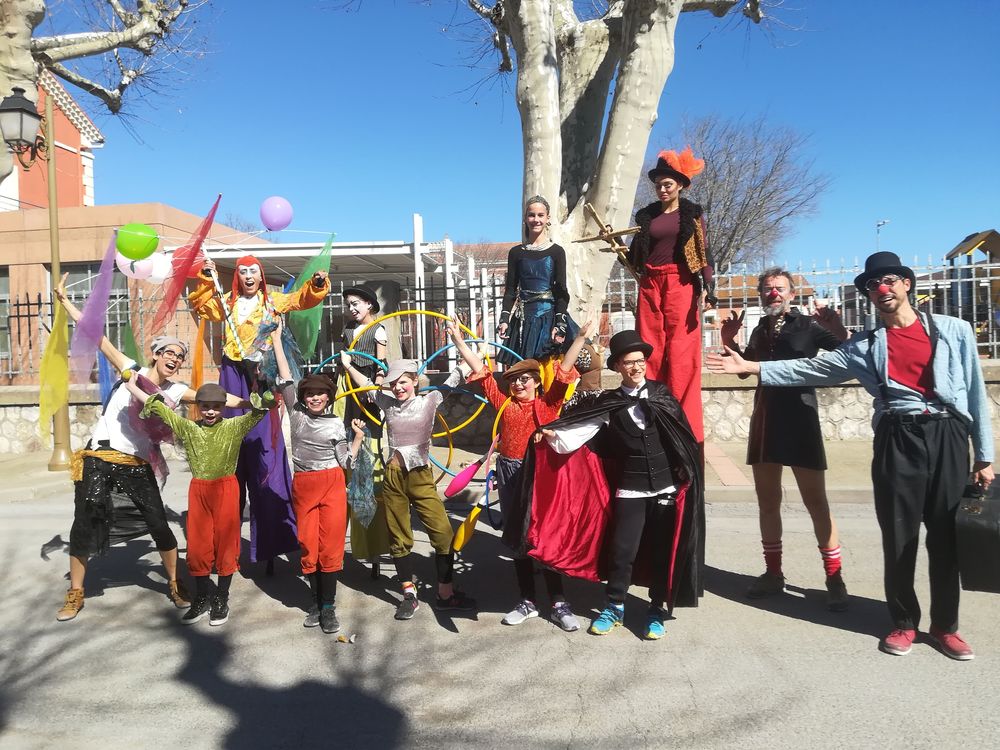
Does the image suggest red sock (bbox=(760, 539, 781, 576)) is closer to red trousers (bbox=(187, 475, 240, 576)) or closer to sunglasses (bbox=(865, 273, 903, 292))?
sunglasses (bbox=(865, 273, 903, 292))

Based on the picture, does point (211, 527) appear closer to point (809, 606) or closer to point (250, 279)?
point (250, 279)

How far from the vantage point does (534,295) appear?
19.3ft

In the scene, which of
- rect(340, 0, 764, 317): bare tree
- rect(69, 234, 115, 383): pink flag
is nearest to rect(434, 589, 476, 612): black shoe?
rect(69, 234, 115, 383): pink flag

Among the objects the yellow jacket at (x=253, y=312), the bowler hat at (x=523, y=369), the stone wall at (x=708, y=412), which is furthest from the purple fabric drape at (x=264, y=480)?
the stone wall at (x=708, y=412)

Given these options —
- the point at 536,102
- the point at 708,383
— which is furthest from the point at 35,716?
the point at 708,383

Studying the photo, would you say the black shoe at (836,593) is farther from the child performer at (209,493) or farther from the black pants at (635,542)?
the child performer at (209,493)

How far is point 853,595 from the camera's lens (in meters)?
4.60

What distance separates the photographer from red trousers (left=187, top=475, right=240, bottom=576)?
14.4 ft

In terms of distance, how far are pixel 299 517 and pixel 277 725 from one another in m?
1.36

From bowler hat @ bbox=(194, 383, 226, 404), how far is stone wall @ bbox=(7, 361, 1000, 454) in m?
5.30

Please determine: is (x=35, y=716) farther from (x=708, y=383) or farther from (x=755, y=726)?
(x=708, y=383)

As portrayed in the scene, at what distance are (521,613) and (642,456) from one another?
3.86 ft

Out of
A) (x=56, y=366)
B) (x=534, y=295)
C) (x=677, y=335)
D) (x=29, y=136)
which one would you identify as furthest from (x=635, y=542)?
(x=29, y=136)

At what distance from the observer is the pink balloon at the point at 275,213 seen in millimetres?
5180
